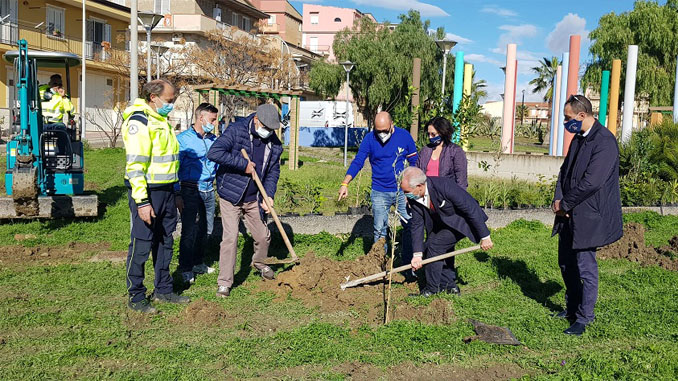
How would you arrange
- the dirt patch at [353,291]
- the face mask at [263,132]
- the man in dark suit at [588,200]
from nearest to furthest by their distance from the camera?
the man in dark suit at [588,200] → the dirt patch at [353,291] → the face mask at [263,132]

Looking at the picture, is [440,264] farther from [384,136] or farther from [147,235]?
[147,235]

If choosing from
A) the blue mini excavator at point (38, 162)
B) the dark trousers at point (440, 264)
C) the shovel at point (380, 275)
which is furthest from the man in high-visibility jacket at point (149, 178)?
the blue mini excavator at point (38, 162)

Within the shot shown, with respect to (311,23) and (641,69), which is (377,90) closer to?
(641,69)

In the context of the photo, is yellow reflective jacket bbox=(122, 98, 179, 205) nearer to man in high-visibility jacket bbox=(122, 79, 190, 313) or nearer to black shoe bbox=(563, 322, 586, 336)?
man in high-visibility jacket bbox=(122, 79, 190, 313)

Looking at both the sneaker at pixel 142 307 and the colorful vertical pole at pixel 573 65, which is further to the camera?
the colorful vertical pole at pixel 573 65

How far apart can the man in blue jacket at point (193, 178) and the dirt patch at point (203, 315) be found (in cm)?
123

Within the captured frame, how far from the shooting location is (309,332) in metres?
5.00

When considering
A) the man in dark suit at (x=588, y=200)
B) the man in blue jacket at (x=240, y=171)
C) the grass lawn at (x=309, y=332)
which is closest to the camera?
the grass lawn at (x=309, y=332)

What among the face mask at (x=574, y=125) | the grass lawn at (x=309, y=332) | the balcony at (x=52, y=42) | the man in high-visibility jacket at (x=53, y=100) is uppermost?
the balcony at (x=52, y=42)

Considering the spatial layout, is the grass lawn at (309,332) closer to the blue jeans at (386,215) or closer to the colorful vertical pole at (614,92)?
the blue jeans at (386,215)

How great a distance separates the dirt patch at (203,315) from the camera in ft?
17.2

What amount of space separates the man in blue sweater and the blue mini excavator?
4.98 m

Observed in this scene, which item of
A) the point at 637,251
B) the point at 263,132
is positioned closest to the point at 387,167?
the point at 263,132

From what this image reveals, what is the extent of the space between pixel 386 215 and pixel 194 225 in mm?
2205
